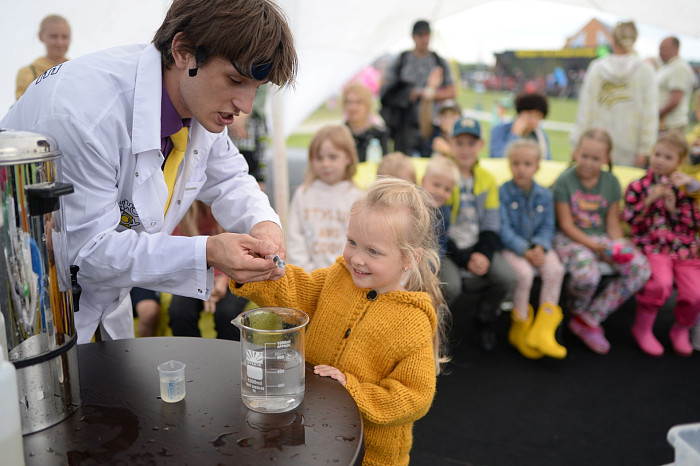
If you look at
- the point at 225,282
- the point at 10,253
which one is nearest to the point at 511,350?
the point at 225,282

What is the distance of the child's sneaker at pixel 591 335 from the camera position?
3.78 meters

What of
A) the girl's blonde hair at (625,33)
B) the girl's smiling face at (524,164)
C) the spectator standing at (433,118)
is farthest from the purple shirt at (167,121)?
the girl's blonde hair at (625,33)

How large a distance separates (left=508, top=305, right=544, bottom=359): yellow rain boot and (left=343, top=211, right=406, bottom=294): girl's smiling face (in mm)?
2379

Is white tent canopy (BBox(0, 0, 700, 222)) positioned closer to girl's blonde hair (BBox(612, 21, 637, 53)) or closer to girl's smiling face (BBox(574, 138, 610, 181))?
girl's blonde hair (BBox(612, 21, 637, 53))

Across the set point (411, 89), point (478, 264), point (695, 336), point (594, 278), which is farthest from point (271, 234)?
point (411, 89)

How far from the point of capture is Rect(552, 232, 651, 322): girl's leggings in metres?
3.77

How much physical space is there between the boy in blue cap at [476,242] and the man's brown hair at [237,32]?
230cm

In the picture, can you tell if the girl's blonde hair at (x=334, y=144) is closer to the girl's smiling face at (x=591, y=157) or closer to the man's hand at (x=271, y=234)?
the girl's smiling face at (x=591, y=157)

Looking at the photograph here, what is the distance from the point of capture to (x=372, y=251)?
5.17 ft

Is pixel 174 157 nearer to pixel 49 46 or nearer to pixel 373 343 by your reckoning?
pixel 373 343

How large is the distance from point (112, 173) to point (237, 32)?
0.44 metres

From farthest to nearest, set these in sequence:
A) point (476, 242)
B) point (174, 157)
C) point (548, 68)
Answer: point (548, 68)
point (476, 242)
point (174, 157)

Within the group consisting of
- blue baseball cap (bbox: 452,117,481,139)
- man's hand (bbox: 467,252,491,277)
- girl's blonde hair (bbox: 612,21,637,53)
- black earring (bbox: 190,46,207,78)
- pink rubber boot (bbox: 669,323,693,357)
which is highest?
girl's blonde hair (bbox: 612,21,637,53)

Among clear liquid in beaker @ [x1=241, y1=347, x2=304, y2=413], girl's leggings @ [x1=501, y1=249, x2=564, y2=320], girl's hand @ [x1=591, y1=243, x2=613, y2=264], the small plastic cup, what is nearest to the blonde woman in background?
the small plastic cup
